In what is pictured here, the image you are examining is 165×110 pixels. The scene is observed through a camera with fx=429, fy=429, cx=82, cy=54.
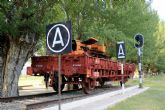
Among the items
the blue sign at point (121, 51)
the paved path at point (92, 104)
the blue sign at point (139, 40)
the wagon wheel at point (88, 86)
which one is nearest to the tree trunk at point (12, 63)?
the paved path at point (92, 104)

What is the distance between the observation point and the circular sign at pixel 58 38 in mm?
9044

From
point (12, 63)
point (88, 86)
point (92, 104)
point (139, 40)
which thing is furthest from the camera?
point (139, 40)

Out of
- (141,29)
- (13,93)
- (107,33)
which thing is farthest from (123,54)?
(141,29)

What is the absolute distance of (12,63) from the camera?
18438 millimetres

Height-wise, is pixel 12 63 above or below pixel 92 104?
above

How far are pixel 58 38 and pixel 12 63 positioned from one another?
9.65 meters

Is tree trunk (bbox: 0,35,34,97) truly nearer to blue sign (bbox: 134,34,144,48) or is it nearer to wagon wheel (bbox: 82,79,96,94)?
wagon wheel (bbox: 82,79,96,94)

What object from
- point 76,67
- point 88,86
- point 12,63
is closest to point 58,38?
point 12,63

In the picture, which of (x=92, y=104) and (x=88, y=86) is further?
(x=88, y=86)

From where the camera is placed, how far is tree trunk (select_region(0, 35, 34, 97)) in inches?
722

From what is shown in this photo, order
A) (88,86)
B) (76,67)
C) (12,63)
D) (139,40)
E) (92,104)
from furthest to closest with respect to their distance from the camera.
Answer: (139,40) < (88,86) < (76,67) < (12,63) < (92,104)

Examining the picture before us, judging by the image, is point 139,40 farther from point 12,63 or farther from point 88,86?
point 12,63

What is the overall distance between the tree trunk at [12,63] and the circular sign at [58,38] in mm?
9153

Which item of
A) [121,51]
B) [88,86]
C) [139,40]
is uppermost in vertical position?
[139,40]
